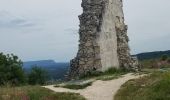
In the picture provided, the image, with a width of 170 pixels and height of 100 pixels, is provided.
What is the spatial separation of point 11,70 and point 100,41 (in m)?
10.4

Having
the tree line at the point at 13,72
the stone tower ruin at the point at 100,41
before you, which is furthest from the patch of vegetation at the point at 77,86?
the tree line at the point at 13,72

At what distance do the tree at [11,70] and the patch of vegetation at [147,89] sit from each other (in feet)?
53.6

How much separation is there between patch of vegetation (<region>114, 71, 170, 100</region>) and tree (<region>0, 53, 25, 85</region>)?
53.6 feet

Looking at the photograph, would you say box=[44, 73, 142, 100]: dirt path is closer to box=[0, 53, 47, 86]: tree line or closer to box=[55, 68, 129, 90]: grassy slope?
box=[55, 68, 129, 90]: grassy slope

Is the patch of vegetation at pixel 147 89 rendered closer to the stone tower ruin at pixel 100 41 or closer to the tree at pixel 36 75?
the stone tower ruin at pixel 100 41

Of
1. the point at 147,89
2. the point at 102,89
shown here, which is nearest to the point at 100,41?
the point at 102,89

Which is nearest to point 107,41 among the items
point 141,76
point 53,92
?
point 141,76

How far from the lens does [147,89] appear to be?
25.5m

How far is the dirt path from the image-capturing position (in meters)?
26.3

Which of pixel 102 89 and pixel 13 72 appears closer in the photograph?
pixel 102 89

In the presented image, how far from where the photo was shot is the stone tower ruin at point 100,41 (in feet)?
118

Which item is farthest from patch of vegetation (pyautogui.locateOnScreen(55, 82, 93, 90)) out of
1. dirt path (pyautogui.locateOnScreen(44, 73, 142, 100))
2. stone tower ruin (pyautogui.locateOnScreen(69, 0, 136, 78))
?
stone tower ruin (pyautogui.locateOnScreen(69, 0, 136, 78))

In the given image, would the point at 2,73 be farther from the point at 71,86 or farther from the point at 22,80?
the point at 71,86

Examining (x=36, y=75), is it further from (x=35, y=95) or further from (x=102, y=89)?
(x=35, y=95)
